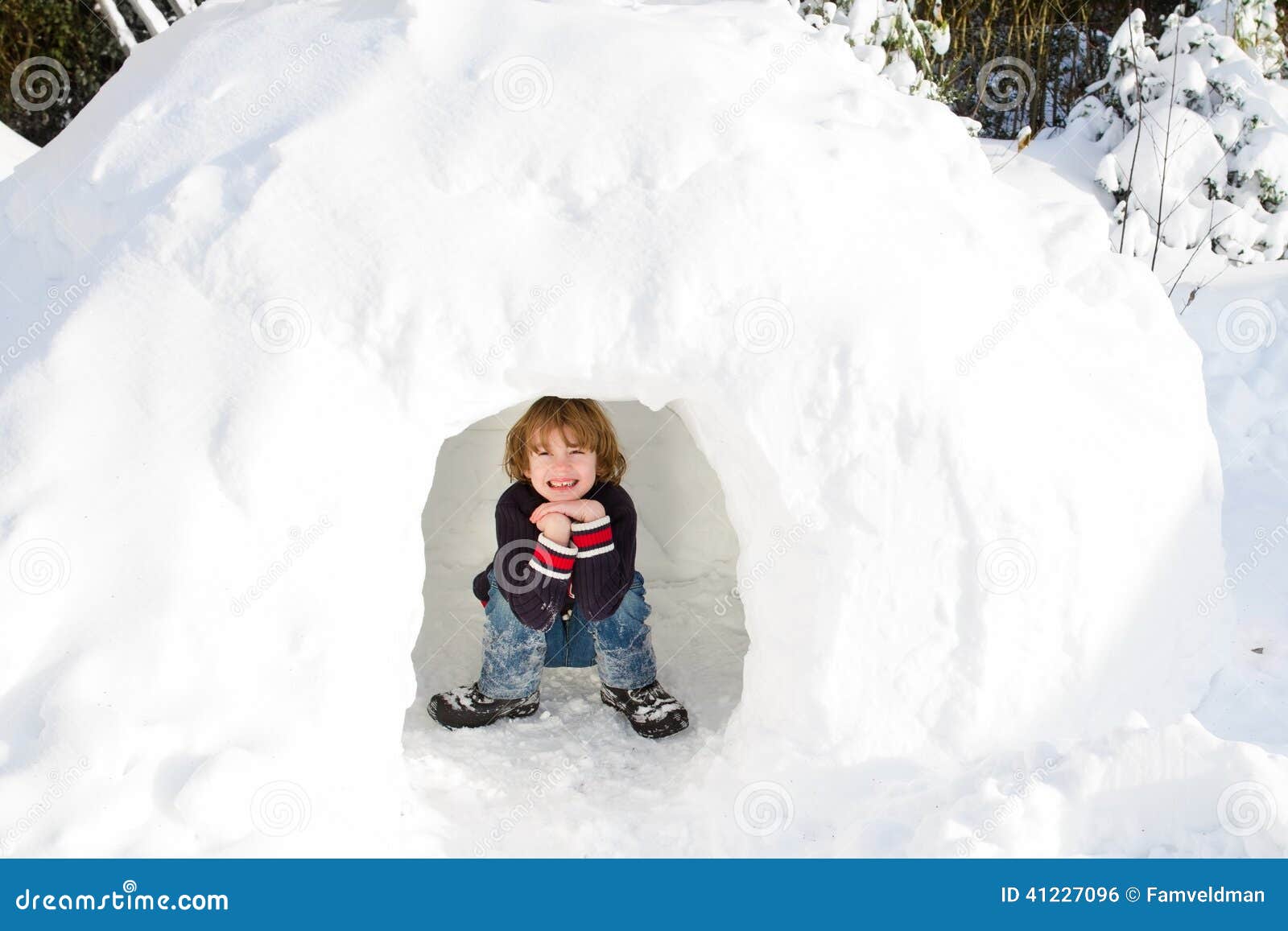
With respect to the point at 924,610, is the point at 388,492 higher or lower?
higher

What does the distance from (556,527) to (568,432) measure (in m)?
0.25

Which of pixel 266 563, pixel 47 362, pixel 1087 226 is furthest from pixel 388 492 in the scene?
pixel 1087 226

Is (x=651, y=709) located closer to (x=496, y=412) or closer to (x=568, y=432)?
(x=568, y=432)

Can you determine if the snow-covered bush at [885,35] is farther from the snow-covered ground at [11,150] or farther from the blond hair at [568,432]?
the snow-covered ground at [11,150]

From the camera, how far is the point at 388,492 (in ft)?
7.07

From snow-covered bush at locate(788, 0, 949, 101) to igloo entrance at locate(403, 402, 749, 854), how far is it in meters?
2.35

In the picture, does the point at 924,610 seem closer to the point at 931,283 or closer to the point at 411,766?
the point at 931,283

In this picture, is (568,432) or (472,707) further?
(472,707)

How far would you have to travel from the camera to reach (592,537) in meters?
2.83

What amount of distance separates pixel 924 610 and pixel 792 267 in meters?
0.76

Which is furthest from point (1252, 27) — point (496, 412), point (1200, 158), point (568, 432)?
point (496, 412)

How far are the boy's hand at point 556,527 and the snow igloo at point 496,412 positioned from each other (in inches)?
22.3

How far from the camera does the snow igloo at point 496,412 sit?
203 cm

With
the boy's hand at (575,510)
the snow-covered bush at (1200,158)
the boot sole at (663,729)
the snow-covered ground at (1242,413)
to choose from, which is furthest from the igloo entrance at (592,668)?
the snow-covered bush at (1200,158)
